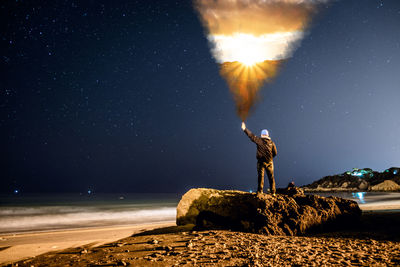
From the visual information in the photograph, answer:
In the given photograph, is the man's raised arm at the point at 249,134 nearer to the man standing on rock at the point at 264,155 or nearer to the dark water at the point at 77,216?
the man standing on rock at the point at 264,155

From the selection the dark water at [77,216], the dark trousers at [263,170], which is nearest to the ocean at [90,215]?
the dark water at [77,216]

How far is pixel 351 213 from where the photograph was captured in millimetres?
6301

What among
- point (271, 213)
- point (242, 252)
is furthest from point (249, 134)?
point (242, 252)

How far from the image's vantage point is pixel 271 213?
5.39m

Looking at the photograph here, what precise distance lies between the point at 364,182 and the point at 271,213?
8329 centimetres

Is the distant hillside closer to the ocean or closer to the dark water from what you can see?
the ocean

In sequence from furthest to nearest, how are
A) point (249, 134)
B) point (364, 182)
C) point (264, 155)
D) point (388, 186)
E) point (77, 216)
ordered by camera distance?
→ point (364, 182) < point (388, 186) < point (77, 216) < point (249, 134) < point (264, 155)

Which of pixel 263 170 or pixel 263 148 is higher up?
pixel 263 148

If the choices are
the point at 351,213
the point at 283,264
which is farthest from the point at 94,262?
the point at 351,213

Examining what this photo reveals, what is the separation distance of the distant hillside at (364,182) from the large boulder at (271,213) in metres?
66.9

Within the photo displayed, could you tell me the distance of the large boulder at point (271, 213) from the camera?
5305mm

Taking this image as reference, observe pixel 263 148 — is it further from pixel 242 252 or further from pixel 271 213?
pixel 242 252

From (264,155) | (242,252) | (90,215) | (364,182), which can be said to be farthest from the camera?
(364,182)

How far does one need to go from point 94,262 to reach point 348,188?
88.1m
